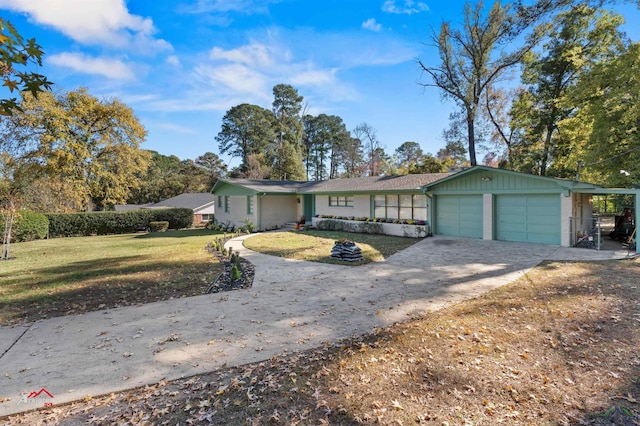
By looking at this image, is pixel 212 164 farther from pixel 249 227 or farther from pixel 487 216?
pixel 487 216

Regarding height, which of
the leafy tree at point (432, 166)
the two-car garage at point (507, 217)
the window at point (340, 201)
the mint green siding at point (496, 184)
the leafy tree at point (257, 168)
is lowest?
the two-car garage at point (507, 217)

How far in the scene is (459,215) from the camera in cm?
1490

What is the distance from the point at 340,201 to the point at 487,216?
28.5 ft

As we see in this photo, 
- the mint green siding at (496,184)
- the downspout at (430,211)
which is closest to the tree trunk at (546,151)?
the mint green siding at (496,184)

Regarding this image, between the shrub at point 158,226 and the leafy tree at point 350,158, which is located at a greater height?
the leafy tree at point 350,158

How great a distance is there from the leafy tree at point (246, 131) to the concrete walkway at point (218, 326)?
Answer: 3582 centimetres

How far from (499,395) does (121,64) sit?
59.3ft

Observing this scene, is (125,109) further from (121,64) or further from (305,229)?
(305,229)

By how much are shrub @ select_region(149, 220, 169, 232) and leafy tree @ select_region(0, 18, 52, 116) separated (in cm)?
2362

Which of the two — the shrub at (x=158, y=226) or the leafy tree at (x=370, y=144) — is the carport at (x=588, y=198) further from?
the leafy tree at (x=370, y=144)

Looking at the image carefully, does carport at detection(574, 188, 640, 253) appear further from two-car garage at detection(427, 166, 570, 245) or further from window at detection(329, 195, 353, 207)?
window at detection(329, 195, 353, 207)

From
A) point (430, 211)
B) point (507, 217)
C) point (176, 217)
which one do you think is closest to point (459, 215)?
point (430, 211)

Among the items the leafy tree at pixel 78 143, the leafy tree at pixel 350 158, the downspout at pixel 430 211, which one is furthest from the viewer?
the leafy tree at pixel 350 158

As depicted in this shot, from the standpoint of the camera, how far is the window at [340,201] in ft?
64.1
